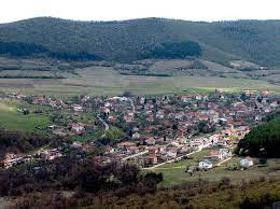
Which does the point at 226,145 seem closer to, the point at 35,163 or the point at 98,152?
the point at 98,152

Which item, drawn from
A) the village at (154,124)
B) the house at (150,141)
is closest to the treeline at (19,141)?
the village at (154,124)

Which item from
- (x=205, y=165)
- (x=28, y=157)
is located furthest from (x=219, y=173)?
(x=28, y=157)

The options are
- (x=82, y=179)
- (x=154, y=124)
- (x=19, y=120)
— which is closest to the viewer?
(x=82, y=179)

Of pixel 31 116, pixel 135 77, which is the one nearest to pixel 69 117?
pixel 31 116

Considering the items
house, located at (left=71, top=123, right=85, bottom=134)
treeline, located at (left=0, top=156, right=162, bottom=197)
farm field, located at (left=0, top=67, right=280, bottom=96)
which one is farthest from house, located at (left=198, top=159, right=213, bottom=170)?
farm field, located at (left=0, top=67, right=280, bottom=96)

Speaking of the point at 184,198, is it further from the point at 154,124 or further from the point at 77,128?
the point at 154,124

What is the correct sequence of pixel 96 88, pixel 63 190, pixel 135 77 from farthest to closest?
pixel 135 77, pixel 96 88, pixel 63 190
